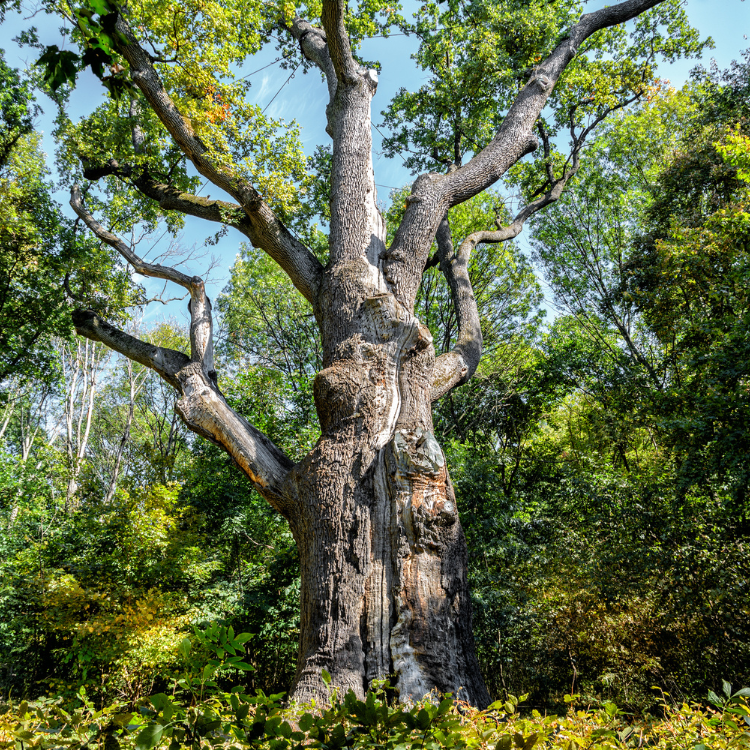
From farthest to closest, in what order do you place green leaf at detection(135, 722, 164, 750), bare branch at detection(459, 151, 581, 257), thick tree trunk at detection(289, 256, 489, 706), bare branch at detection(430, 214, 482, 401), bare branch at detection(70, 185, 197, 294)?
bare branch at detection(459, 151, 581, 257) → bare branch at detection(70, 185, 197, 294) → bare branch at detection(430, 214, 482, 401) → thick tree trunk at detection(289, 256, 489, 706) → green leaf at detection(135, 722, 164, 750)

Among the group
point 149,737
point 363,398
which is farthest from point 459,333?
point 149,737

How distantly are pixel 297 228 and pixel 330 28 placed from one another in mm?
3513

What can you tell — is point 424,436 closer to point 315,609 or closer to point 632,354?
point 315,609

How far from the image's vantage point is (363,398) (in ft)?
10.7

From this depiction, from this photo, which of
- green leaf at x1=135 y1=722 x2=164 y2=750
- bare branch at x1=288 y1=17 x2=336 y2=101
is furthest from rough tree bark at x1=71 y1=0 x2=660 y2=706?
green leaf at x1=135 y1=722 x2=164 y2=750

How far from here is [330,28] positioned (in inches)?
172

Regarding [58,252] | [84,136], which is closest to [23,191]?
[58,252]

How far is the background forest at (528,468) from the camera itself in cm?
505

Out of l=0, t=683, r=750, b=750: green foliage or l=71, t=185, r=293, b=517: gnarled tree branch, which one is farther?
l=71, t=185, r=293, b=517: gnarled tree branch

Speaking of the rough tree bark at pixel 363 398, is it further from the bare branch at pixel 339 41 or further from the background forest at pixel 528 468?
the background forest at pixel 528 468

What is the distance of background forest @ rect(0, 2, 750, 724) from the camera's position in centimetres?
505

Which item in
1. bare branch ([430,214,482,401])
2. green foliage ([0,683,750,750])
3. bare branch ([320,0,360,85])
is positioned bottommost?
green foliage ([0,683,750,750])

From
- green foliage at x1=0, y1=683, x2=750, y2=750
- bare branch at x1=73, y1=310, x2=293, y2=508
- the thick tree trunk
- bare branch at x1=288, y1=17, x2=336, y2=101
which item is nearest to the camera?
green foliage at x1=0, y1=683, x2=750, y2=750

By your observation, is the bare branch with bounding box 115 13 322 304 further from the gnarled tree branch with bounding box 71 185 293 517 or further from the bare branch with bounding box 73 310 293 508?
the bare branch with bounding box 73 310 293 508
